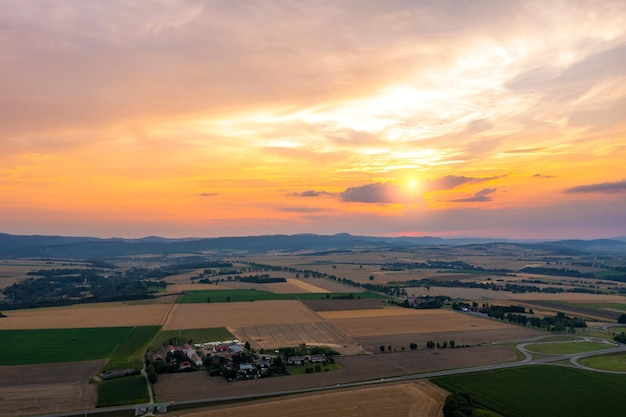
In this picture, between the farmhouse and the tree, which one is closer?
the tree

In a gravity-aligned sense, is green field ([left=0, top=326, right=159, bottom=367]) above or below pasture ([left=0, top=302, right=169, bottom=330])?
below

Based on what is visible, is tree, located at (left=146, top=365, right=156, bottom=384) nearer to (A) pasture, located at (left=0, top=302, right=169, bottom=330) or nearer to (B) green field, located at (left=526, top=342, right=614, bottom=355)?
(A) pasture, located at (left=0, top=302, right=169, bottom=330)

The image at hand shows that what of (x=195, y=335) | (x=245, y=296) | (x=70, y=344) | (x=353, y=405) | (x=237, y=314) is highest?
(x=245, y=296)

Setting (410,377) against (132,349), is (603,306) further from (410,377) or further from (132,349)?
(132,349)

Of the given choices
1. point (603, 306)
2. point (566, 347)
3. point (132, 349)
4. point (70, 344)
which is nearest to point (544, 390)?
point (566, 347)

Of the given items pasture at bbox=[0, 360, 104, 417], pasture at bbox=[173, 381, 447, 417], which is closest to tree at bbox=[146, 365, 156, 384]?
pasture at bbox=[0, 360, 104, 417]

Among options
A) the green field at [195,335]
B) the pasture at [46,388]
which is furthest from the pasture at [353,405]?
the green field at [195,335]

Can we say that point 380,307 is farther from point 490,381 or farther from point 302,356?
point 490,381
